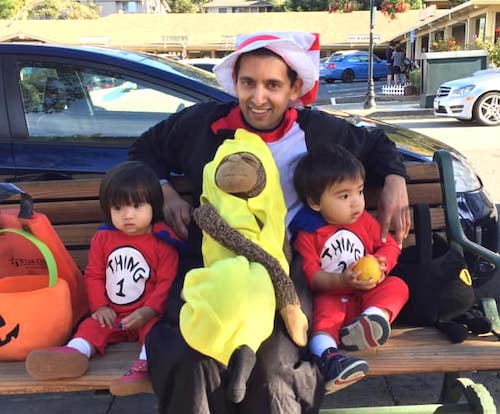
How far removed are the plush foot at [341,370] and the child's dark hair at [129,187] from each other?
0.97m

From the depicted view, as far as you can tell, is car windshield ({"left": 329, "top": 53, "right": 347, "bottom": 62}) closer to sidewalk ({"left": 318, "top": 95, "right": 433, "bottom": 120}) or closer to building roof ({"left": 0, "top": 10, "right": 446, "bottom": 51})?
building roof ({"left": 0, "top": 10, "right": 446, "bottom": 51})

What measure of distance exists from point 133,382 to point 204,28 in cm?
4931

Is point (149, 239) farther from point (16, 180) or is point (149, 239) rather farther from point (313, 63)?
point (16, 180)

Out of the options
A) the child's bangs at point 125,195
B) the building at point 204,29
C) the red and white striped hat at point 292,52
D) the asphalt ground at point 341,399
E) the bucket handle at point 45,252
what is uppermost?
the building at point 204,29

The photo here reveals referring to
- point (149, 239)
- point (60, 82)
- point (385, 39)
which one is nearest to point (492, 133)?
point (60, 82)

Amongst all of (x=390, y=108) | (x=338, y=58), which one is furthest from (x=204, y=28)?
(x=390, y=108)

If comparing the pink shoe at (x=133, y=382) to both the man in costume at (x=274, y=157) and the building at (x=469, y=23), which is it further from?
the building at (x=469, y=23)

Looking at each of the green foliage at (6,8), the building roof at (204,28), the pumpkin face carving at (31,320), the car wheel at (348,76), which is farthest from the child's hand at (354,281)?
the green foliage at (6,8)

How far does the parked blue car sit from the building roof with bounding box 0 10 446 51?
12122mm

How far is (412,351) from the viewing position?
2248 mm

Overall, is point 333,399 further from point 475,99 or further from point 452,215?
point 475,99

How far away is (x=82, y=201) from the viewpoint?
2998 millimetres

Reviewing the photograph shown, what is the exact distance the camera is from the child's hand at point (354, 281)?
7.54ft

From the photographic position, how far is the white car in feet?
40.2
